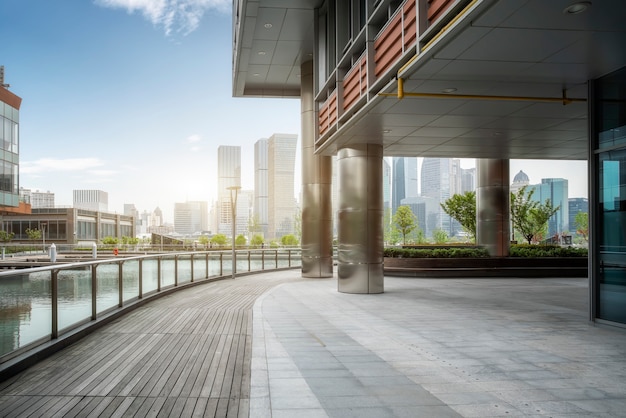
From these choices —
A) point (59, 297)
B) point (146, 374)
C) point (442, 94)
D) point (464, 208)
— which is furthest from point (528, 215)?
point (146, 374)

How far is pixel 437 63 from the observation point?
21.2ft

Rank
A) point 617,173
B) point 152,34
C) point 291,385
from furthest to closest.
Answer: point 152,34 → point 617,173 → point 291,385

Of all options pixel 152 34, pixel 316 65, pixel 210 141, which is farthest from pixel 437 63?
pixel 210 141

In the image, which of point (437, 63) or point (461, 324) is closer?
point (437, 63)

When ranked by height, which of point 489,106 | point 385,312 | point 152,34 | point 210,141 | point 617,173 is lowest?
point 385,312

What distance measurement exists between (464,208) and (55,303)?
2094cm

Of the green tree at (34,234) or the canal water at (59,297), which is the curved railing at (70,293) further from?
the green tree at (34,234)

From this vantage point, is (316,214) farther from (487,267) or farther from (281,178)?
(281,178)

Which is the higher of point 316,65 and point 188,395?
point 316,65

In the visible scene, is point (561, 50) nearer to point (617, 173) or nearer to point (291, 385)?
point (617, 173)

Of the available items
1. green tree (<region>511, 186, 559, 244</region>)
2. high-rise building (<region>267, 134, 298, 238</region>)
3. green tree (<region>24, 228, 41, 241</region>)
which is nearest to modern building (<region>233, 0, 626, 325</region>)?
green tree (<region>511, 186, 559, 244</region>)

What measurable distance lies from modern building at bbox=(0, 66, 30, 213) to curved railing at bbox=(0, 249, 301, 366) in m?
38.3

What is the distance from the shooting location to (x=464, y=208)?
79.9 feet

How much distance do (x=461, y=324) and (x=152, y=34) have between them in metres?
46.2
